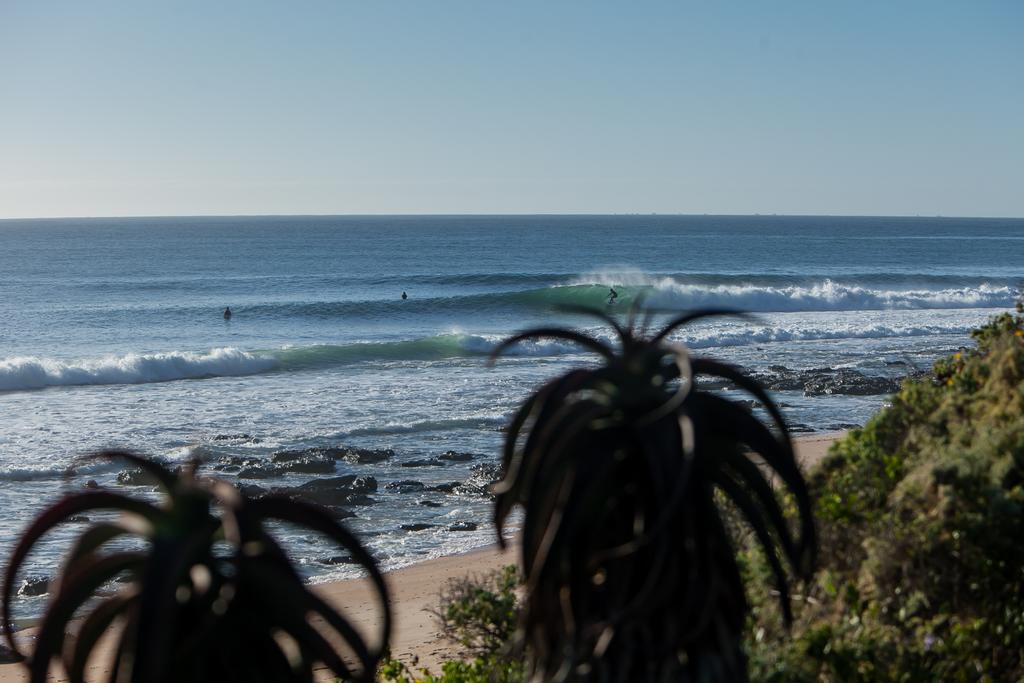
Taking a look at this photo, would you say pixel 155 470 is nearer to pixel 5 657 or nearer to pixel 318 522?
pixel 318 522

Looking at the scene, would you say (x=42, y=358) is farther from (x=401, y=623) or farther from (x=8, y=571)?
(x=8, y=571)

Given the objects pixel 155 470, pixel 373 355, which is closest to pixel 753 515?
pixel 155 470

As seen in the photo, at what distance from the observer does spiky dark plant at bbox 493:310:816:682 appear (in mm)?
3525

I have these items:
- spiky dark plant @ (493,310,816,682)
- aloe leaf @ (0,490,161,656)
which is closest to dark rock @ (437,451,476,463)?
spiky dark plant @ (493,310,816,682)

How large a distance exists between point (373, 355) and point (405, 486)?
61.9 feet

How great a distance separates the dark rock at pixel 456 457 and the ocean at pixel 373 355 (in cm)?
6

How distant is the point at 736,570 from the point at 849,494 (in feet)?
11.2

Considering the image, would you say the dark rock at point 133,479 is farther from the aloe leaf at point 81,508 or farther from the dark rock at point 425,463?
the aloe leaf at point 81,508

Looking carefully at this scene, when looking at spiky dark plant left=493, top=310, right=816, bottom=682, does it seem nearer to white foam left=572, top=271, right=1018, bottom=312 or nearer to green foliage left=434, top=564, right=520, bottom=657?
green foliage left=434, top=564, right=520, bottom=657

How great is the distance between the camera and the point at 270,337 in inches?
1626

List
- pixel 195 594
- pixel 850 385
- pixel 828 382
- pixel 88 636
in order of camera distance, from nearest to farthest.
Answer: pixel 195 594 < pixel 88 636 < pixel 850 385 < pixel 828 382

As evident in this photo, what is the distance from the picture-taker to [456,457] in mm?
19438

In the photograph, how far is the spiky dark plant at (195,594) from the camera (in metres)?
2.92

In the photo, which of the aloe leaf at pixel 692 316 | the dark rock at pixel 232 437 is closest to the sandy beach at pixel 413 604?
the aloe leaf at pixel 692 316
